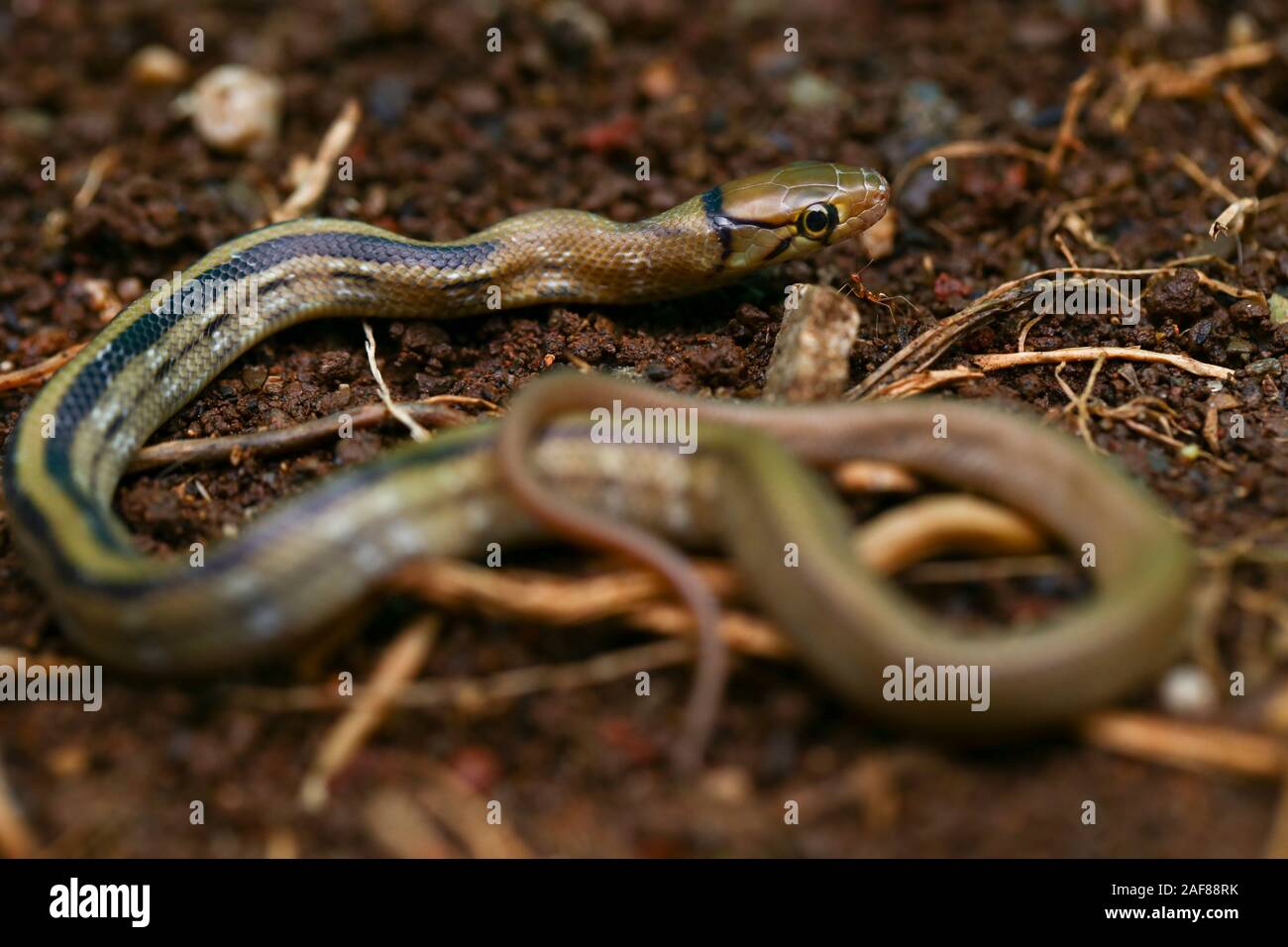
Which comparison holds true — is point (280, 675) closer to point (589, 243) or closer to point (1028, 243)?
point (589, 243)

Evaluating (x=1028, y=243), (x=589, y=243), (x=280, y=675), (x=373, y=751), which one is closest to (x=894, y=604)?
(x=373, y=751)

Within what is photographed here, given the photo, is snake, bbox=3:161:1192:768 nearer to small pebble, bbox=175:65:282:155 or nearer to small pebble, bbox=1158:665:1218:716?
small pebble, bbox=1158:665:1218:716

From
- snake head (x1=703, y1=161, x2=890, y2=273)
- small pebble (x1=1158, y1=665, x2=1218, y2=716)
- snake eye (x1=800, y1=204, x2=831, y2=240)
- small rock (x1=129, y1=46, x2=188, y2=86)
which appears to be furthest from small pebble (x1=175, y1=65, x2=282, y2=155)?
small pebble (x1=1158, y1=665, x2=1218, y2=716)

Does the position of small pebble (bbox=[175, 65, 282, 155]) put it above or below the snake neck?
above

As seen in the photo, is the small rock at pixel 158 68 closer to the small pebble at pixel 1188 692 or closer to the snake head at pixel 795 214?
the snake head at pixel 795 214

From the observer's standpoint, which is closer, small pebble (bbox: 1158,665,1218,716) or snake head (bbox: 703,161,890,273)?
small pebble (bbox: 1158,665,1218,716)

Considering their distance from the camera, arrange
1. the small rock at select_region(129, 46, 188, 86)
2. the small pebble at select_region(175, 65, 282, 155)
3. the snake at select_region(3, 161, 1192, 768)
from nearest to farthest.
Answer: the snake at select_region(3, 161, 1192, 768) → the small pebble at select_region(175, 65, 282, 155) → the small rock at select_region(129, 46, 188, 86)

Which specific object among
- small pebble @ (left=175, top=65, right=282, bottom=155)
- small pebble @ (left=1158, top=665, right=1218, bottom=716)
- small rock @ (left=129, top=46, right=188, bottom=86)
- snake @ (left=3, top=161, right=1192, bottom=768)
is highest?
small rock @ (left=129, top=46, right=188, bottom=86)
